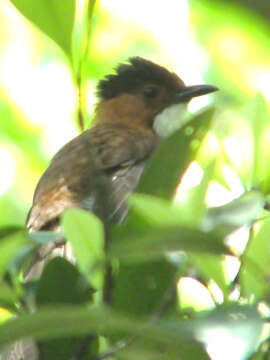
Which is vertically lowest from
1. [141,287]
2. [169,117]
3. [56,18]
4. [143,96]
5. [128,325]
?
[169,117]

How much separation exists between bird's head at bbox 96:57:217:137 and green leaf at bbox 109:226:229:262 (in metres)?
4.54

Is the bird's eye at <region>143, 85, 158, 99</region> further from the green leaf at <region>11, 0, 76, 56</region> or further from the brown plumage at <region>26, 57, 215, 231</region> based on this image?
the green leaf at <region>11, 0, 76, 56</region>

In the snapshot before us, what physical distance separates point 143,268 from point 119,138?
135 inches

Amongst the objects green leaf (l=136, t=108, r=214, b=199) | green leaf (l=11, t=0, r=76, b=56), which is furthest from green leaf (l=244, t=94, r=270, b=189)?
green leaf (l=11, t=0, r=76, b=56)

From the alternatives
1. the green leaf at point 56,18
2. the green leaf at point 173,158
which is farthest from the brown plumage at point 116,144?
the green leaf at point 56,18

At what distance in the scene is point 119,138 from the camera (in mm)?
5043

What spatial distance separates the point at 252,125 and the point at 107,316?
0.96 metres

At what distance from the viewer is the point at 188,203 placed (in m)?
1.68

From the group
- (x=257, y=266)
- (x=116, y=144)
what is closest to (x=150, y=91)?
(x=116, y=144)

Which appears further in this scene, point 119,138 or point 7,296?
point 119,138

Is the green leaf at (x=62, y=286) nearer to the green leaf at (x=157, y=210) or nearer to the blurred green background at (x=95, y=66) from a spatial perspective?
the green leaf at (x=157, y=210)

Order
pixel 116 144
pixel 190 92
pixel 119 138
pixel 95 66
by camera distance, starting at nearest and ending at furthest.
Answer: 1. pixel 116 144
2. pixel 119 138
3. pixel 190 92
4. pixel 95 66

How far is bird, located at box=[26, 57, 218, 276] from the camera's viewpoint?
12.3 ft

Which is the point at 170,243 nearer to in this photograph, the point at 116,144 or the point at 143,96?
the point at 116,144
